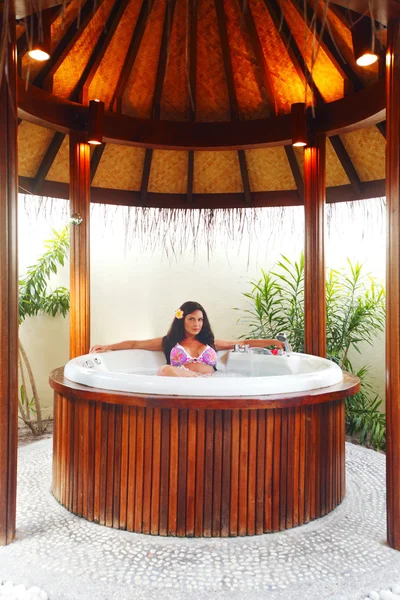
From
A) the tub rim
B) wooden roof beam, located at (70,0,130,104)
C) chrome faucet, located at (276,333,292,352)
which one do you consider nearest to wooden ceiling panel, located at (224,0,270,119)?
wooden roof beam, located at (70,0,130,104)

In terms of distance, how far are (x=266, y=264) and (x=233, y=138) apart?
1.72 meters

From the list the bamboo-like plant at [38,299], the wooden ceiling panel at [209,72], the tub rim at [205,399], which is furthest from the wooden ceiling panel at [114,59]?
the tub rim at [205,399]

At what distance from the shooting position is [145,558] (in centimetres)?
206

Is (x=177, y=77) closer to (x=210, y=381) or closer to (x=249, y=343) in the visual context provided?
(x=249, y=343)

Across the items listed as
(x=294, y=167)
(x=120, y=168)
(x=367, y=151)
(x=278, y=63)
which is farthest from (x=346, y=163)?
(x=120, y=168)

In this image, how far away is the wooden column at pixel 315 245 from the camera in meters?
3.61

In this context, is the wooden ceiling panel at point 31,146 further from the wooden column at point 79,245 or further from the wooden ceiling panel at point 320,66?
the wooden ceiling panel at point 320,66

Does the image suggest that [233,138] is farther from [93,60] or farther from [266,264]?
[266,264]

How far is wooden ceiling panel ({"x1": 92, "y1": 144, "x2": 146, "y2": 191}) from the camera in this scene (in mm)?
4387

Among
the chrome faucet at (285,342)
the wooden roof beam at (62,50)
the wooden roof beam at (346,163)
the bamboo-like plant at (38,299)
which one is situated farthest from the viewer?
the bamboo-like plant at (38,299)

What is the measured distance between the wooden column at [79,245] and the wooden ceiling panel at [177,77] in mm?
872

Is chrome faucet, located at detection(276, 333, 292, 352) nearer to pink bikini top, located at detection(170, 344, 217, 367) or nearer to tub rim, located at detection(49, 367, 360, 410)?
pink bikini top, located at detection(170, 344, 217, 367)

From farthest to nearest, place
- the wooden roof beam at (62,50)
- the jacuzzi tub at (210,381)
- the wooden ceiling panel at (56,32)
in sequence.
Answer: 1. the wooden roof beam at (62,50)
2. the wooden ceiling panel at (56,32)
3. the jacuzzi tub at (210,381)

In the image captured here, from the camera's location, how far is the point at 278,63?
3592 mm
